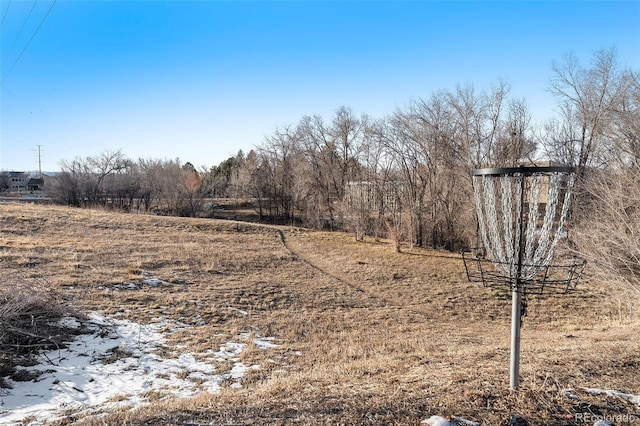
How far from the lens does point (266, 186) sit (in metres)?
36.1

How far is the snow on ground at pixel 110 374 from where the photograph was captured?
13.8 feet

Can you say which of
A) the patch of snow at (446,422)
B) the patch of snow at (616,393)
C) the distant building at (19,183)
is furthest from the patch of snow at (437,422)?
the distant building at (19,183)

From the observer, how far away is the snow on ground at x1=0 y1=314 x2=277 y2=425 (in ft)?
13.8

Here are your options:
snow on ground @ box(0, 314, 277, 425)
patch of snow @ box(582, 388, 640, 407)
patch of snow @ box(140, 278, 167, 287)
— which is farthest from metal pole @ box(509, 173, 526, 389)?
patch of snow @ box(140, 278, 167, 287)

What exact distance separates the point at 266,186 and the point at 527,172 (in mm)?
33983

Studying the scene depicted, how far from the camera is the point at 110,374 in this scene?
5.34 meters

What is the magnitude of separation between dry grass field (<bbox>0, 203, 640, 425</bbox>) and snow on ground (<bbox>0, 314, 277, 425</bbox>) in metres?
0.43

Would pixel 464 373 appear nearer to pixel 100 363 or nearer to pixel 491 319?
pixel 100 363

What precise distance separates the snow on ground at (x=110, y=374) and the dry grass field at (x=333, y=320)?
43cm

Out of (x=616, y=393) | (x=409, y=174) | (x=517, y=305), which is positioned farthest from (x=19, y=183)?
(x=616, y=393)

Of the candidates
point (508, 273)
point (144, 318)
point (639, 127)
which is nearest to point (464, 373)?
point (508, 273)

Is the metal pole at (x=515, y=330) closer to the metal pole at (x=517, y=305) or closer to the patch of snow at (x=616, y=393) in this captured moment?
the metal pole at (x=517, y=305)

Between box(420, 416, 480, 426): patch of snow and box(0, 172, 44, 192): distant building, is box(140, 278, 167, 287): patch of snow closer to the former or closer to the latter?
box(420, 416, 480, 426): patch of snow

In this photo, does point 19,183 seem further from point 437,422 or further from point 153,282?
point 437,422
